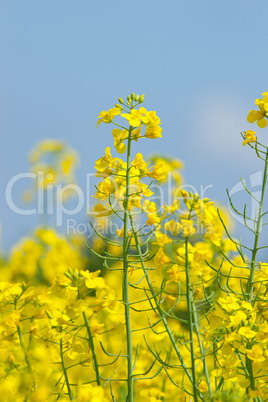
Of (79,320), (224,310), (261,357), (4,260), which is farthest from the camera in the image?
(4,260)

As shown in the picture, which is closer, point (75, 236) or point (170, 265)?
point (170, 265)

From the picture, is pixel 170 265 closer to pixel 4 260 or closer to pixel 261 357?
pixel 261 357

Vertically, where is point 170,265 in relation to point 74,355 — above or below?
above

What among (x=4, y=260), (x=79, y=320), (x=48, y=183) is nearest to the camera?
(x=79, y=320)

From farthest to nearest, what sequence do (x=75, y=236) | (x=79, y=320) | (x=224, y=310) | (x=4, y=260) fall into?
(x=4, y=260)
(x=75, y=236)
(x=79, y=320)
(x=224, y=310)

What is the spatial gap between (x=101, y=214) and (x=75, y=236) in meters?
4.04

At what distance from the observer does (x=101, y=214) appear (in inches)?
78.1

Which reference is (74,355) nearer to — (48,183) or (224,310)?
(224,310)

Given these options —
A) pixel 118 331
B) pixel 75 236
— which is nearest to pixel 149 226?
pixel 118 331

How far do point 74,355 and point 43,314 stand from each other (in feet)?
0.58

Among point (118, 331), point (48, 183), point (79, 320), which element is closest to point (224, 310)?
point (118, 331)

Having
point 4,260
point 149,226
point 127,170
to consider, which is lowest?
point 4,260

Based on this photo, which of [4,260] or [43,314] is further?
[4,260]

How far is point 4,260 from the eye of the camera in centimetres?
686
